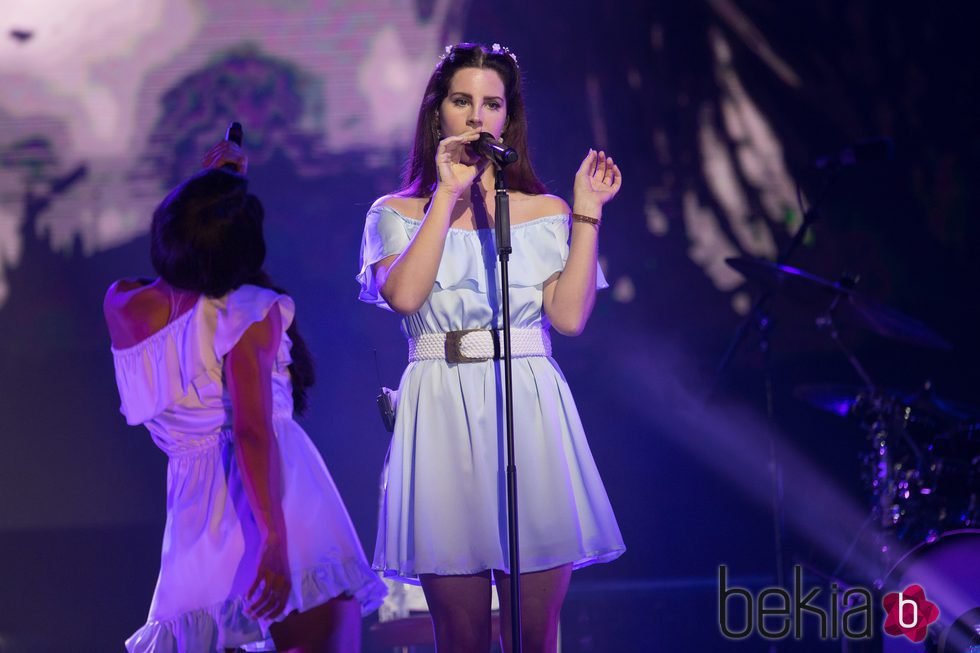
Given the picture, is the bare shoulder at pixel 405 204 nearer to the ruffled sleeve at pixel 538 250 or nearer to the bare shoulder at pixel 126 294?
the ruffled sleeve at pixel 538 250

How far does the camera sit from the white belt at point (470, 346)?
2.04 m

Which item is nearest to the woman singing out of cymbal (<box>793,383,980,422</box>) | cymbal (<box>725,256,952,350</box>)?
cymbal (<box>725,256,952,350</box>)

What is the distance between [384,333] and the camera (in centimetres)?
442

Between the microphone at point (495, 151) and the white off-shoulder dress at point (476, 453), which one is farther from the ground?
the microphone at point (495, 151)

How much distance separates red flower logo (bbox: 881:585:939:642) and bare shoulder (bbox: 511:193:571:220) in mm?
1699

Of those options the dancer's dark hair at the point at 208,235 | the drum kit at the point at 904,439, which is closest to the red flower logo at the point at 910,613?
the drum kit at the point at 904,439

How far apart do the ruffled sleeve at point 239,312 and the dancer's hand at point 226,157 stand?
42 cm

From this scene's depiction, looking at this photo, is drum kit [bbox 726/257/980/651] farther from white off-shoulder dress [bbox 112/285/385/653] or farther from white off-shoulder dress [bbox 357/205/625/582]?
white off-shoulder dress [bbox 112/285/385/653]

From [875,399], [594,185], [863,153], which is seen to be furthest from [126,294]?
→ [863,153]

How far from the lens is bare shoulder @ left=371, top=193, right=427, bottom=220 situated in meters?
2.15

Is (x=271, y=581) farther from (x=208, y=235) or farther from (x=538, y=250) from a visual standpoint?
(x=538, y=250)

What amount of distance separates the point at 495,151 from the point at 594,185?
0.31m

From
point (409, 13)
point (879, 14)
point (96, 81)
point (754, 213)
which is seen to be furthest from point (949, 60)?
point (96, 81)

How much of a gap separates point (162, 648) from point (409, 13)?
3.35 m
